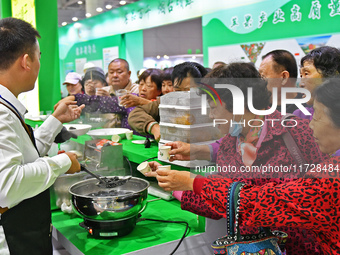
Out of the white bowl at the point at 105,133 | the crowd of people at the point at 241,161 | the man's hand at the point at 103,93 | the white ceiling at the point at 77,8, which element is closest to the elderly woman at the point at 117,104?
the man's hand at the point at 103,93

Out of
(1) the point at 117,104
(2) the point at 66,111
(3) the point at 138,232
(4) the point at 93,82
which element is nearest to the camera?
(3) the point at 138,232

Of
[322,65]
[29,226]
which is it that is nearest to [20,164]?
[29,226]

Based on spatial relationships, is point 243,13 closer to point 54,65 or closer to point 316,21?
point 316,21

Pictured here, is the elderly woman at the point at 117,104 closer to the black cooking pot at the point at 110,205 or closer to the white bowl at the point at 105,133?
the white bowl at the point at 105,133

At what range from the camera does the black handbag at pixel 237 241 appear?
1.23 metres

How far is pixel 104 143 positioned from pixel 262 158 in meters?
1.27

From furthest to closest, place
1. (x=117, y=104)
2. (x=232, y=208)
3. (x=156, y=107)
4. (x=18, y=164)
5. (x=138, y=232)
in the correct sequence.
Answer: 1. (x=117, y=104)
2. (x=156, y=107)
3. (x=138, y=232)
4. (x=18, y=164)
5. (x=232, y=208)

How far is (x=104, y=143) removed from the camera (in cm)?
248

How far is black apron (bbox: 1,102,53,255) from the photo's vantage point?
61.5 inches

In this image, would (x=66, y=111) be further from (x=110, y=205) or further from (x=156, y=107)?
(x=156, y=107)

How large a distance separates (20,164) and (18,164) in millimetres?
17

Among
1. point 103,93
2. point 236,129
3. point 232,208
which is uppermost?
point 103,93

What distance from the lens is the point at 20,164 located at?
1460mm

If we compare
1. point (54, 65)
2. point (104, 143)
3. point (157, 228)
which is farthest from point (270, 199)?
point (54, 65)
